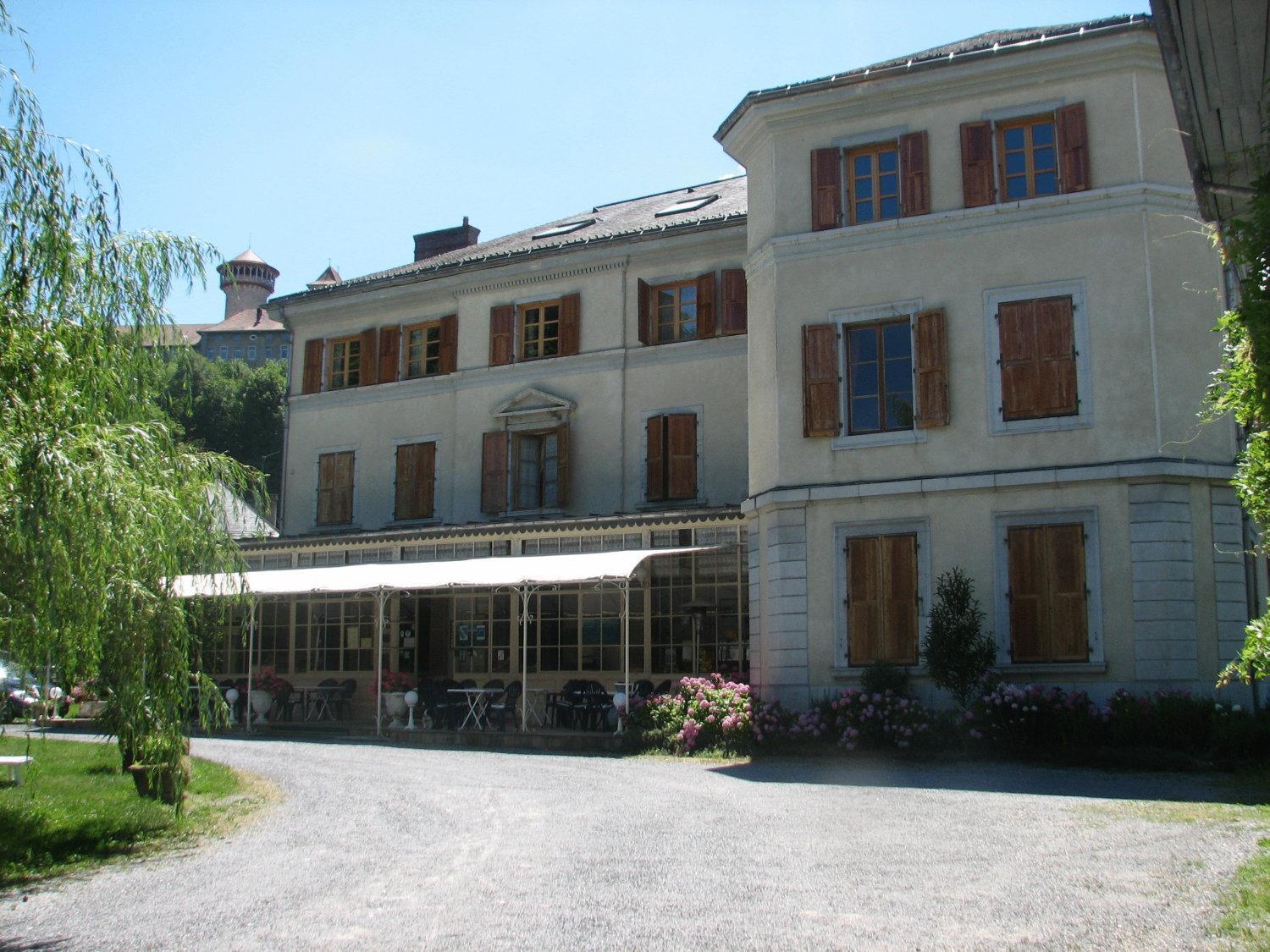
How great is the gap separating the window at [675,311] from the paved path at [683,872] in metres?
10.2

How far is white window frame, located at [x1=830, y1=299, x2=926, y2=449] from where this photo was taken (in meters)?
14.4

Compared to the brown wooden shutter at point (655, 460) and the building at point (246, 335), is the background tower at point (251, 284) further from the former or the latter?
the brown wooden shutter at point (655, 460)

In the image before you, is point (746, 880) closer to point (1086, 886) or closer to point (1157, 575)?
point (1086, 886)

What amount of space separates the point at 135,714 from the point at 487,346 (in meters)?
14.5

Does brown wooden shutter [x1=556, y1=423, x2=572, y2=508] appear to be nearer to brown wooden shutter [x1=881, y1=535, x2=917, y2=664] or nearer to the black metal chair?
the black metal chair

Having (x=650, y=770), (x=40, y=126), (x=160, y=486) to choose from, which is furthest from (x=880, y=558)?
(x=40, y=126)

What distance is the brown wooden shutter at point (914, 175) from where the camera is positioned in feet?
48.8

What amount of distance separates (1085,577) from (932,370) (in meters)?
2.83

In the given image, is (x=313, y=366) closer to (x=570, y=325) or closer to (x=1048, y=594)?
(x=570, y=325)

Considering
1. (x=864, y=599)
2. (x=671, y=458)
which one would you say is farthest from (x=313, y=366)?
(x=864, y=599)

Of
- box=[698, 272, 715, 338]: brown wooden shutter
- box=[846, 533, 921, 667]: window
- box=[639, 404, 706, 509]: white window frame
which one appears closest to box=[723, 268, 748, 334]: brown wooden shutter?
box=[698, 272, 715, 338]: brown wooden shutter

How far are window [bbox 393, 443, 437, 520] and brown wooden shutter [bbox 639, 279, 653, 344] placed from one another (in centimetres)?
440

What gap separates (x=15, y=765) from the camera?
9898mm

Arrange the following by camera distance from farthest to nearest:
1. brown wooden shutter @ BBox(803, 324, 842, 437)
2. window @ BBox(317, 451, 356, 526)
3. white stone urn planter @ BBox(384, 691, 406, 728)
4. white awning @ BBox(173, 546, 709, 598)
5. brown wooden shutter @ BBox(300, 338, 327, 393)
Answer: brown wooden shutter @ BBox(300, 338, 327, 393) < window @ BBox(317, 451, 356, 526) < white stone urn planter @ BBox(384, 691, 406, 728) < white awning @ BBox(173, 546, 709, 598) < brown wooden shutter @ BBox(803, 324, 842, 437)
